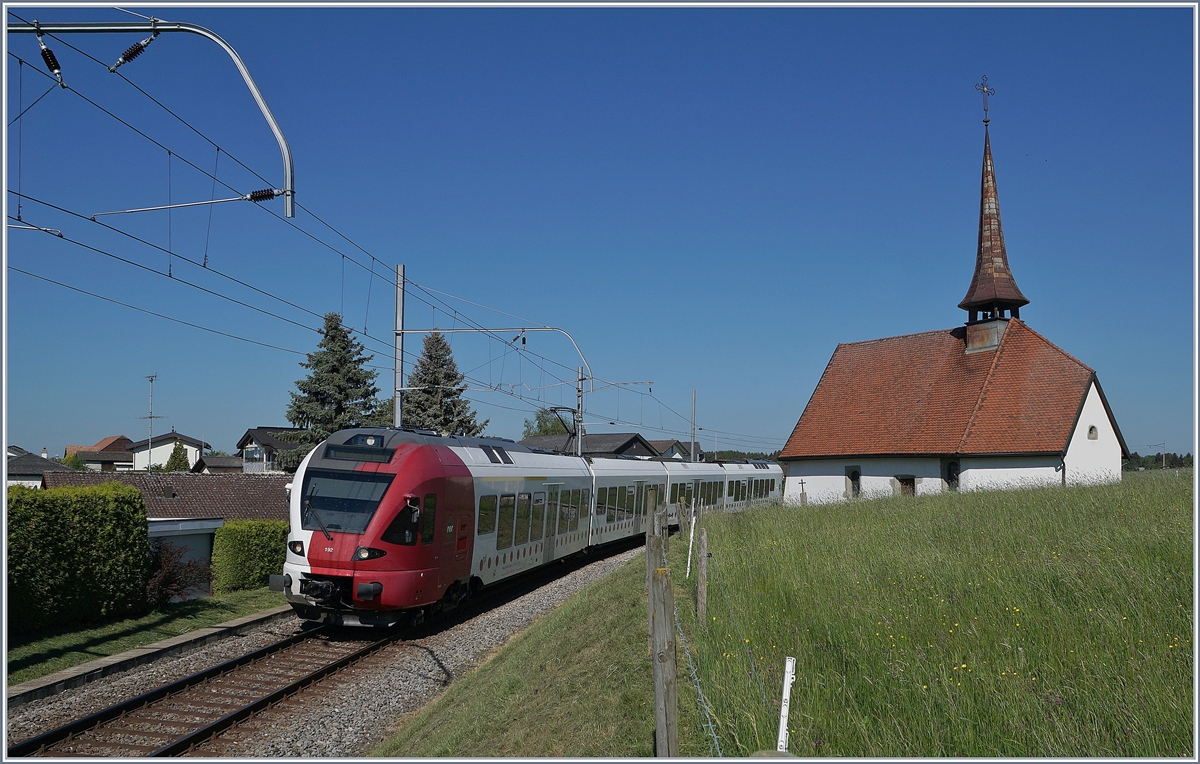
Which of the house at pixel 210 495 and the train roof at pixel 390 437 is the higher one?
the train roof at pixel 390 437

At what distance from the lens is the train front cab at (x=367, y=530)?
12133 millimetres

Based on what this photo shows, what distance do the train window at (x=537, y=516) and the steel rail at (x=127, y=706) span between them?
21.0 feet

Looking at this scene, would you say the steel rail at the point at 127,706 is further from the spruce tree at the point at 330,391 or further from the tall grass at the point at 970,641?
the spruce tree at the point at 330,391

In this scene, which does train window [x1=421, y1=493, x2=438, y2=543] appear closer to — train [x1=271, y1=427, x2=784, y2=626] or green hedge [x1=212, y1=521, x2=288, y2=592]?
train [x1=271, y1=427, x2=784, y2=626]

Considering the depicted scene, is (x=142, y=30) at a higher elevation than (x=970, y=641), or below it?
higher

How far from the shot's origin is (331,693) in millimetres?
10102

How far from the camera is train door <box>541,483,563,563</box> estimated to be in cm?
1864

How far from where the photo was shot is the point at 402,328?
71.0ft

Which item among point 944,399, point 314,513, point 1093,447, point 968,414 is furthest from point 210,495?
point 1093,447

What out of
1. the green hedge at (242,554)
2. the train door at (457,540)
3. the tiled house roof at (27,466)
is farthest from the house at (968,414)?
the tiled house roof at (27,466)

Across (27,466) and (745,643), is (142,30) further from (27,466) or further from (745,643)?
(27,466)

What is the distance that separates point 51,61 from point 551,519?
13.2 meters

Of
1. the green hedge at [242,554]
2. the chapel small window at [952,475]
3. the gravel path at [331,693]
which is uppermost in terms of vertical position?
the chapel small window at [952,475]

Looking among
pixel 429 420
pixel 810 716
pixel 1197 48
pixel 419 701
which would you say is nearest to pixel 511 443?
pixel 419 701
